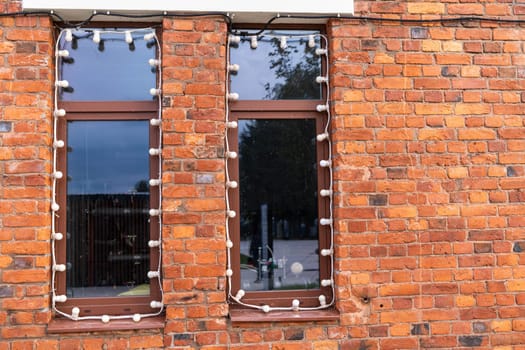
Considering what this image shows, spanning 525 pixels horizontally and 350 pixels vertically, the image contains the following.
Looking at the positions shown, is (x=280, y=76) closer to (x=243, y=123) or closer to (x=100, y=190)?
(x=243, y=123)

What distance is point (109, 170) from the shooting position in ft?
10.7

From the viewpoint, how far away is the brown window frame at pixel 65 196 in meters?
3.16

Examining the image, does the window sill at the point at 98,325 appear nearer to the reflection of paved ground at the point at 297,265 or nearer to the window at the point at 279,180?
the window at the point at 279,180

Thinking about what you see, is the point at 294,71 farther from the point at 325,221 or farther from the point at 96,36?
the point at 96,36

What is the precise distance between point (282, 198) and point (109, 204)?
1.12 meters

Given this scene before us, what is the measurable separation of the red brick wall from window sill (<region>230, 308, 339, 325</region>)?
47 millimetres

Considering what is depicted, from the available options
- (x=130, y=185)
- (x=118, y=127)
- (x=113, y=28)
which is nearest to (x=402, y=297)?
(x=130, y=185)

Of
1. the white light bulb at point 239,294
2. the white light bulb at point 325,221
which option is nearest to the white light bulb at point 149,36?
the white light bulb at point 325,221

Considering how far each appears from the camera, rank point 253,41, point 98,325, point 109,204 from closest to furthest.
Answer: point 98,325 < point 109,204 < point 253,41

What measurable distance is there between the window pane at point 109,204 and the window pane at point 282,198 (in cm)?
69

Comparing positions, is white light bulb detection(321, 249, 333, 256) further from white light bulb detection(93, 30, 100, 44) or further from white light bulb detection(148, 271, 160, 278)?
white light bulb detection(93, 30, 100, 44)

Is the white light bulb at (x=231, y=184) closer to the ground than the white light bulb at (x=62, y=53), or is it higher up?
closer to the ground

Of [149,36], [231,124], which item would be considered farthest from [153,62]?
[231,124]

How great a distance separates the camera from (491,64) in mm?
Answer: 3291
